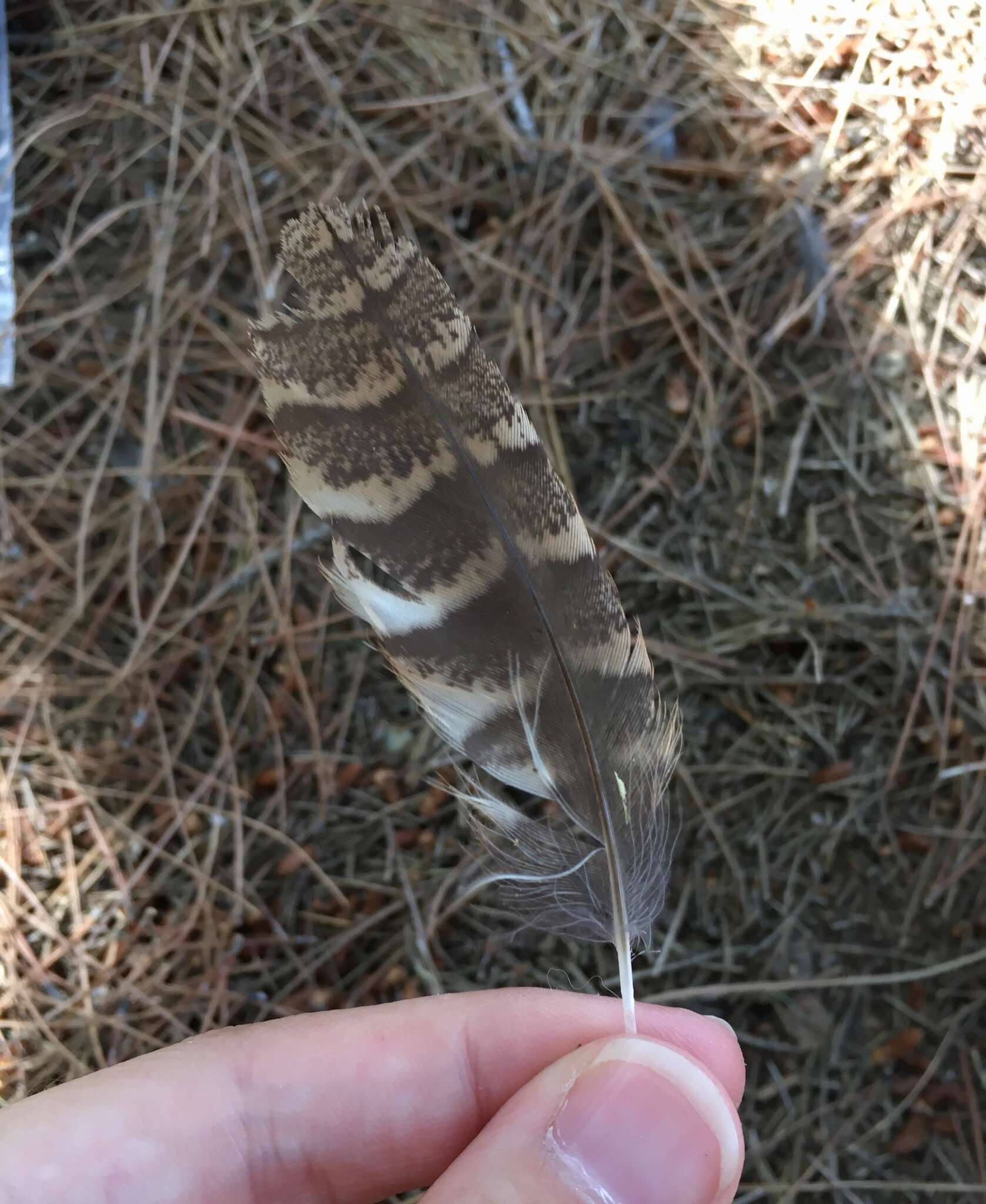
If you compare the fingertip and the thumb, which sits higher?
the thumb

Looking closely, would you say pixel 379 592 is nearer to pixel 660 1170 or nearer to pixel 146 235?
pixel 660 1170

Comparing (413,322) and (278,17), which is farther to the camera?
(278,17)

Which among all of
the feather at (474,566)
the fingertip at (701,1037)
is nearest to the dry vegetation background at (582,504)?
the fingertip at (701,1037)

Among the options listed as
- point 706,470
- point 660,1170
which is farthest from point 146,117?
point 660,1170

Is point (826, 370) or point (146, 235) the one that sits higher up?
point (146, 235)

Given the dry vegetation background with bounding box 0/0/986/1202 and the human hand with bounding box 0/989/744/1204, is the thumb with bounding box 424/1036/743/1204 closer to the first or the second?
the human hand with bounding box 0/989/744/1204

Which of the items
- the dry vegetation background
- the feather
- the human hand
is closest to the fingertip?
the human hand
